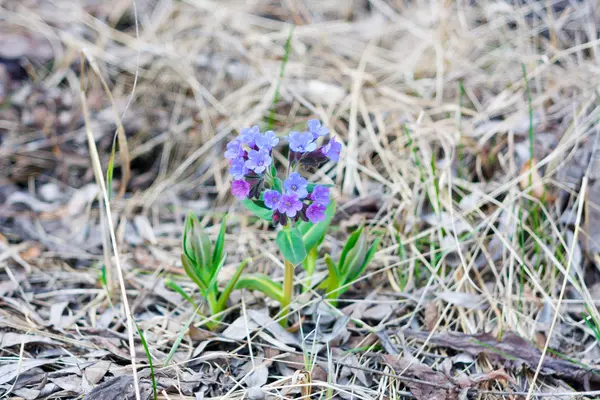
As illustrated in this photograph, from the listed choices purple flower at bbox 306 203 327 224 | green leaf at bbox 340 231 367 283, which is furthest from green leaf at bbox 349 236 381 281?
purple flower at bbox 306 203 327 224

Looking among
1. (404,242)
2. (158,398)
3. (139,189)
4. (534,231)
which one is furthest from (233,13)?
(158,398)

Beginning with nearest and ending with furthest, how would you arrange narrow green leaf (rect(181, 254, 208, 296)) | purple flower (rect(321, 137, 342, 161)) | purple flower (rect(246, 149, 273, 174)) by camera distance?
purple flower (rect(246, 149, 273, 174)) → purple flower (rect(321, 137, 342, 161)) → narrow green leaf (rect(181, 254, 208, 296))

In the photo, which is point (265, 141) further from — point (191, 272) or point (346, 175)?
point (346, 175)

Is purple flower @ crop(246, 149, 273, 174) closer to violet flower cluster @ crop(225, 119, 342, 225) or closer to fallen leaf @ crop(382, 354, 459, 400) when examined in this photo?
violet flower cluster @ crop(225, 119, 342, 225)

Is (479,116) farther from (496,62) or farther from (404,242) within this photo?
(404,242)

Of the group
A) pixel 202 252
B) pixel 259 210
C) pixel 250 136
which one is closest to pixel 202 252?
pixel 202 252

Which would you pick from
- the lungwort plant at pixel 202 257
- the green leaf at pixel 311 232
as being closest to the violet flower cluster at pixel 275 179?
the green leaf at pixel 311 232
